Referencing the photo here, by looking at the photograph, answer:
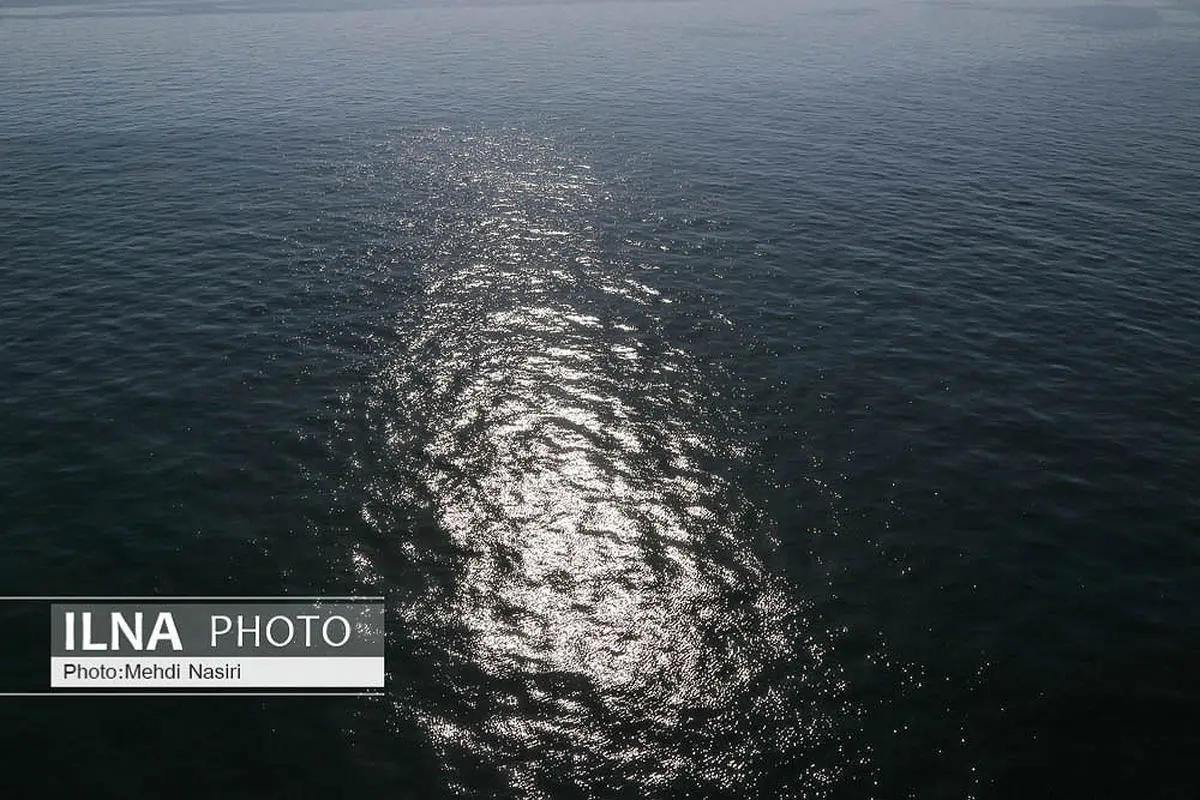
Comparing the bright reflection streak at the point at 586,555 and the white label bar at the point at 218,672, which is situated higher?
the bright reflection streak at the point at 586,555

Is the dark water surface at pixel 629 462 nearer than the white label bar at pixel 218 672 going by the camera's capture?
Yes

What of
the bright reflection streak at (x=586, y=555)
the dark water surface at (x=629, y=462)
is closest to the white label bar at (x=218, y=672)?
the dark water surface at (x=629, y=462)

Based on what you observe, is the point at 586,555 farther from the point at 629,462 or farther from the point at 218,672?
the point at 218,672

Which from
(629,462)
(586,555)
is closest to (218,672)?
(586,555)

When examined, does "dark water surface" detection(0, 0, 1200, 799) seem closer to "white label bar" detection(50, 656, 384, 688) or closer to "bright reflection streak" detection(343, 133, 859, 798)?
"bright reflection streak" detection(343, 133, 859, 798)

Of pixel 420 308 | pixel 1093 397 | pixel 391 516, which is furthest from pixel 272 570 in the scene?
pixel 1093 397

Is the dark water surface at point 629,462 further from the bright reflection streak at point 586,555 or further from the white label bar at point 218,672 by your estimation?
the white label bar at point 218,672
